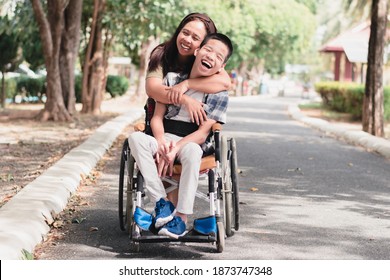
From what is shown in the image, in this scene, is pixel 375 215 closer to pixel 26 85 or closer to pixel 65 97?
pixel 65 97

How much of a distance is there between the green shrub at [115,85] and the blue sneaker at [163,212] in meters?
34.3

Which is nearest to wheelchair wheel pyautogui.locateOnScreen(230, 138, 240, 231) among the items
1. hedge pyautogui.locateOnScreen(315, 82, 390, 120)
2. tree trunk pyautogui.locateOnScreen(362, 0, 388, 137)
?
tree trunk pyautogui.locateOnScreen(362, 0, 388, 137)

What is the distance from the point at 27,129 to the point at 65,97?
386 cm

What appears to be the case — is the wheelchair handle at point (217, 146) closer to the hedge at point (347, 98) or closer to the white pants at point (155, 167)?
the white pants at point (155, 167)

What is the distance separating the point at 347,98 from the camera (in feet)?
88.4

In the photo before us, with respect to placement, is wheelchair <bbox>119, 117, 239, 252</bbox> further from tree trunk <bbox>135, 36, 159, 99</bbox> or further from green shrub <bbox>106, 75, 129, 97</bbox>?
green shrub <bbox>106, 75, 129, 97</bbox>

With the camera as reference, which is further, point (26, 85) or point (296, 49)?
point (296, 49)

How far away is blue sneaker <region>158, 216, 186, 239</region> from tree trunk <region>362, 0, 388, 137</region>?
13177mm

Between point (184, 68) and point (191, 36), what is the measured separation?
267mm

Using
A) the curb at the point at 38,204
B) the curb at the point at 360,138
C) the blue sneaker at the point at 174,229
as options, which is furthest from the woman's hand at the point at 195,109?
the curb at the point at 360,138

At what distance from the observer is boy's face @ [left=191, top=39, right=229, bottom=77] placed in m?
6.16

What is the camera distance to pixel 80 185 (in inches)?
367

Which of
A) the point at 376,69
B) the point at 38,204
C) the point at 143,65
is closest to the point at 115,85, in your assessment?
the point at 143,65
